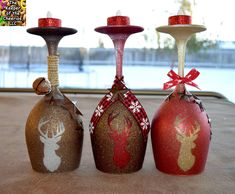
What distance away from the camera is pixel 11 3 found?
340 centimetres

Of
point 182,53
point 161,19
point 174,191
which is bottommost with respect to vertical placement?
point 174,191

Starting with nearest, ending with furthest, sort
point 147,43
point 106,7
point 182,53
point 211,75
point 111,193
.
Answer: point 111,193, point 182,53, point 106,7, point 147,43, point 211,75

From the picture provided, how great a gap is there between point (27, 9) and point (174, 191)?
318cm

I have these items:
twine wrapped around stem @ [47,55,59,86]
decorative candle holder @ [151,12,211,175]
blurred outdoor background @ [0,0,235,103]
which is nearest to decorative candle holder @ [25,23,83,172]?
twine wrapped around stem @ [47,55,59,86]

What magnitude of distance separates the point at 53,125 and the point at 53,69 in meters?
0.09

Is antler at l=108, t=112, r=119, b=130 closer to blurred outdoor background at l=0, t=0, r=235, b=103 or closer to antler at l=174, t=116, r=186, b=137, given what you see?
antler at l=174, t=116, r=186, b=137

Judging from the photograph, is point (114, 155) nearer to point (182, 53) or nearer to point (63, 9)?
point (182, 53)

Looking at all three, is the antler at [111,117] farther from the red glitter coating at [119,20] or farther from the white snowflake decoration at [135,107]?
the red glitter coating at [119,20]

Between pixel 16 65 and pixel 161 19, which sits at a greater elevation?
pixel 161 19

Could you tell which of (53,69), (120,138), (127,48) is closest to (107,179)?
(120,138)

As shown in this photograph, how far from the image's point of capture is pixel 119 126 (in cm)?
61

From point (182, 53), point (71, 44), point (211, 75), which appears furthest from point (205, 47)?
point (182, 53)

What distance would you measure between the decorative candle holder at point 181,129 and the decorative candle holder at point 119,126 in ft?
0.10

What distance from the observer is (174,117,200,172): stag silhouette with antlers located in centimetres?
62
